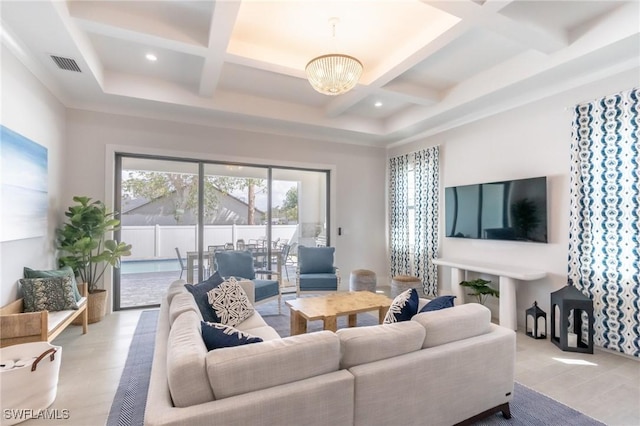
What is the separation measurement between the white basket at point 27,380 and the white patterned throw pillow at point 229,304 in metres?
1.16

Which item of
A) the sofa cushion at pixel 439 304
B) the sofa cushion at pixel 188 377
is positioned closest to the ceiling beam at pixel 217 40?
the sofa cushion at pixel 188 377

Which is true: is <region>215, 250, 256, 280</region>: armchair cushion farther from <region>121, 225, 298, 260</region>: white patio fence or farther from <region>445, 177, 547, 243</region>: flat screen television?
<region>445, 177, 547, 243</region>: flat screen television

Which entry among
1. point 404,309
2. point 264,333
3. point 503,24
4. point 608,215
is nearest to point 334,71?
point 503,24

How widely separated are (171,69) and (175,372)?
3.78 metres

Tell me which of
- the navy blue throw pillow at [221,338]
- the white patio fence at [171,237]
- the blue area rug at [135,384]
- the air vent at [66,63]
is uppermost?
the air vent at [66,63]

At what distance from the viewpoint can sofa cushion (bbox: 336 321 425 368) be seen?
1678mm

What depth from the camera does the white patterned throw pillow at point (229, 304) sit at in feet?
9.06

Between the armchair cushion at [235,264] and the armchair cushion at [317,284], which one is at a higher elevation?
the armchair cushion at [235,264]

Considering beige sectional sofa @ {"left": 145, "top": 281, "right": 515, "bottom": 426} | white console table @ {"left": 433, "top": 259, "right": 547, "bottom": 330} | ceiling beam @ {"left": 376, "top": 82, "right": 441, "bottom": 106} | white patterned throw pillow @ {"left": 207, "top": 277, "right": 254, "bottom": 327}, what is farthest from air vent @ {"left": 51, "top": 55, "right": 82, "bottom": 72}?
white console table @ {"left": 433, "top": 259, "right": 547, "bottom": 330}

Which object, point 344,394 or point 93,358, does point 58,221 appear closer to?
point 93,358

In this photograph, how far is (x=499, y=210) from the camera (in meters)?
4.19

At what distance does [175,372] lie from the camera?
130 cm

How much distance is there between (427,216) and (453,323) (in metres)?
3.61

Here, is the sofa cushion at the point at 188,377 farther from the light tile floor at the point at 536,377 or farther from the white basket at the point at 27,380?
the white basket at the point at 27,380
